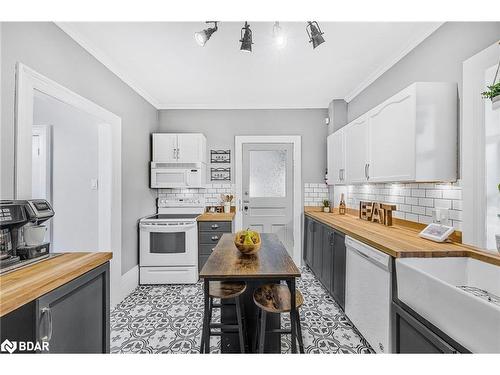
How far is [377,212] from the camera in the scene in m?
2.75

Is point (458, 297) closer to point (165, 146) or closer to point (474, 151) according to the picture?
point (474, 151)

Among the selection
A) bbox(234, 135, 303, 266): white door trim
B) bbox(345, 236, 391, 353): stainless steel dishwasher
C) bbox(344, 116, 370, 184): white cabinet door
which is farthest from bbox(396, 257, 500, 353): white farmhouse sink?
bbox(234, 135, 303, 266): white door trim

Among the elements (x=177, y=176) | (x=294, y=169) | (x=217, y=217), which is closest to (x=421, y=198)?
(x=294, y=169)

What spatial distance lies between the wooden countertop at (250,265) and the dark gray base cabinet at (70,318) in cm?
59

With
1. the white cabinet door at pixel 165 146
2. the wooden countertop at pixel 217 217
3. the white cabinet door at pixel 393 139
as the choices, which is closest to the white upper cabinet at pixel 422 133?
the white cabinet door at pixel 393 139

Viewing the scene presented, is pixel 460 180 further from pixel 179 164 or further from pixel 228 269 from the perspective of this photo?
pixel 179 164

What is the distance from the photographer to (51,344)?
106 centimetres

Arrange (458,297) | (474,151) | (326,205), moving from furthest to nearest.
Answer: (326,205) → (474,151) → (458,297)

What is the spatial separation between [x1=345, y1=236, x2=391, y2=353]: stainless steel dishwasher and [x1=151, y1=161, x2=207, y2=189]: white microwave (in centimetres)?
239

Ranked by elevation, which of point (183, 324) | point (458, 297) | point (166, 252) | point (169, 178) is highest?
point (169, 178)

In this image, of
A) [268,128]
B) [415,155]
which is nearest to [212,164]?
[268,128]

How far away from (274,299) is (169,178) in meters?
2.75

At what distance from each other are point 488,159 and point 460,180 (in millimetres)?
268

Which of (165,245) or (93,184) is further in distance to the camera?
(165,245)
